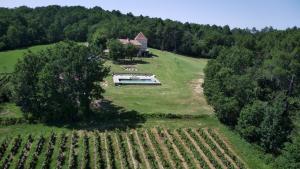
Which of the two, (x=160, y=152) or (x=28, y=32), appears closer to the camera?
(x=160, y=152)

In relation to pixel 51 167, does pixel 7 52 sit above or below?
above

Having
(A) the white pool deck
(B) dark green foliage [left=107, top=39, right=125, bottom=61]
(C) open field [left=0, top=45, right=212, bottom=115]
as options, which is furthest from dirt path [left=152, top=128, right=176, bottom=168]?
(B) dark green foliage [left=107, top=39, right=125, bottom=61]

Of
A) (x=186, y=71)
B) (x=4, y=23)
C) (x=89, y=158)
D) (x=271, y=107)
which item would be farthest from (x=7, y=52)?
(x=271, y=107)

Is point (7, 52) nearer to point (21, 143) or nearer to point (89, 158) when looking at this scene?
point (21, 143)

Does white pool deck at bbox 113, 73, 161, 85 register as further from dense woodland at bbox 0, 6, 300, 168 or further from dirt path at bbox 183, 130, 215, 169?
dirt path at bbox 183, 130, 215, 169

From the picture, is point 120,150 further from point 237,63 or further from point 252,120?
point 237,63

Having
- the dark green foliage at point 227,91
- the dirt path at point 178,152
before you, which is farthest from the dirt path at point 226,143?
the dirt path at point 178,152

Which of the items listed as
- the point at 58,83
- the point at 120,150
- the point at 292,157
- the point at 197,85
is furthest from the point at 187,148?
the point at 197,85
